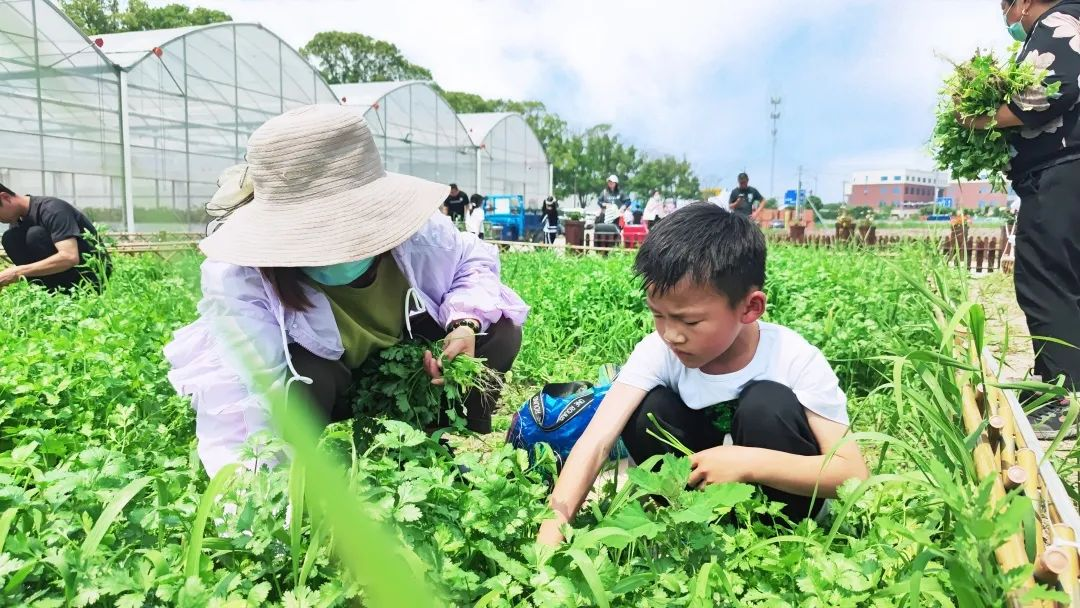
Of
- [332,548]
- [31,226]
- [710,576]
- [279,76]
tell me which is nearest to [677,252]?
[710,576]

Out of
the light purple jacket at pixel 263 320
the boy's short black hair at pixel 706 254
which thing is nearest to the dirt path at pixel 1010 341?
the boy's short black hair at pixel 706 254

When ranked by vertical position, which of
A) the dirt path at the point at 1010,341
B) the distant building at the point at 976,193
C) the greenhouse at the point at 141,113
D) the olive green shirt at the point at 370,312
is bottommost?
the dirt path at the point at 1010,341

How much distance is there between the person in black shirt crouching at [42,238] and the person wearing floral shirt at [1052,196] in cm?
433

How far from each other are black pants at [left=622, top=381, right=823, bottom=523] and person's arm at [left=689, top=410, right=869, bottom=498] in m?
0.06

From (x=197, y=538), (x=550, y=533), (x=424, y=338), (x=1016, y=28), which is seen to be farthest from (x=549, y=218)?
→ (x=197, y=538)

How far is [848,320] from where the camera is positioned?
3.28m

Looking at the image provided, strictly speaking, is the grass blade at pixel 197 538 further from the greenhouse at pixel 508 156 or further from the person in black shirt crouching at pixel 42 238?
the greenhouse at pixel 508 156

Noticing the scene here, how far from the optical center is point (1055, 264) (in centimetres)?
239

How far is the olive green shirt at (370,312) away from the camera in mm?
2012

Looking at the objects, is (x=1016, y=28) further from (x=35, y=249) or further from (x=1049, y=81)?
(x=35, y=249)

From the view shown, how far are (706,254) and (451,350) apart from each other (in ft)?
2.53

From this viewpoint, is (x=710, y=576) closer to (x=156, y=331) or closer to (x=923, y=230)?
(x=156, y=331)

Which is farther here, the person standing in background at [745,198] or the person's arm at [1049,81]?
the person standing in background at [745,198]

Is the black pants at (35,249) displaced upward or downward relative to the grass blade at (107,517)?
upward
